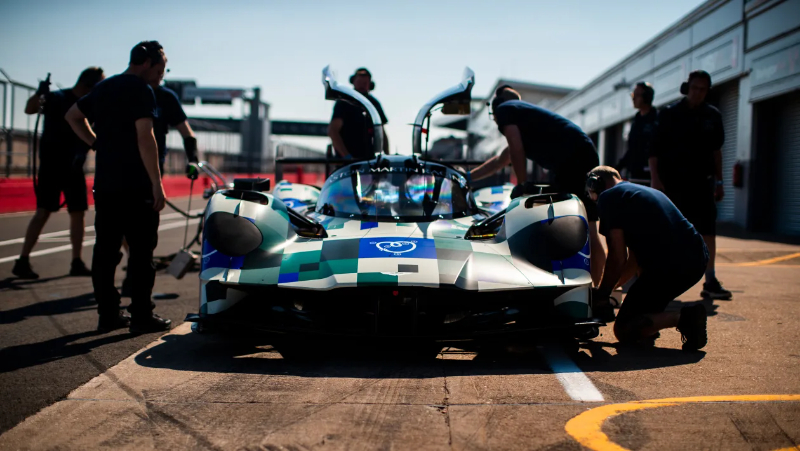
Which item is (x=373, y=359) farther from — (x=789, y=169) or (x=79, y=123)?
(x=789, y=169)

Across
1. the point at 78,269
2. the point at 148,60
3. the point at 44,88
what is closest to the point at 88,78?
the point at 44,88

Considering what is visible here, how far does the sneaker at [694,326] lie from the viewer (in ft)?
12.9

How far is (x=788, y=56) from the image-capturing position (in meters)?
12.0

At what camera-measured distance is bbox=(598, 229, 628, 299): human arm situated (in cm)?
429

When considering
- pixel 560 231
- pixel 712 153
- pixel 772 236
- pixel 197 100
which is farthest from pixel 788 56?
pixel 197 100

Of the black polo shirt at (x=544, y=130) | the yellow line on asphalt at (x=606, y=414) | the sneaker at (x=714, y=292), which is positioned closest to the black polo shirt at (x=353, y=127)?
the black polo shirt at (x=544, y=130)

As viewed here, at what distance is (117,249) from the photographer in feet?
15.2

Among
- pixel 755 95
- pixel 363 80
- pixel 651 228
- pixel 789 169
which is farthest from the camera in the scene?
pixel 755 95

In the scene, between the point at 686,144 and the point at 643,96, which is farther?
the point at 643,96

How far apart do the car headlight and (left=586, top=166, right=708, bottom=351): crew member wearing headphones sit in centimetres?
192

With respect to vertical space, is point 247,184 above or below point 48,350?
above

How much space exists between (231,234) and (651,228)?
2.25m

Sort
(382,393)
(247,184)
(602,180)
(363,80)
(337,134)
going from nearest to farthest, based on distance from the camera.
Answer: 1. (382,393)
2. (602,180)
3. (247,184)
4. (337,134)
5. (363,80)

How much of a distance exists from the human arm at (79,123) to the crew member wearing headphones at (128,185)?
314mm
